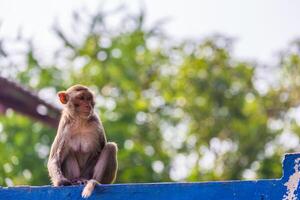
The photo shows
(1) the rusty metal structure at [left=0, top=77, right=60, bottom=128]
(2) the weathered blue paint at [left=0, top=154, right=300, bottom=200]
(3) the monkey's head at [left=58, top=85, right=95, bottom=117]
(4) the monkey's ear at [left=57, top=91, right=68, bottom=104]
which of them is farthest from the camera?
(1) the rusty metal structure at [left=0, top=77, right=60, bottom=128]

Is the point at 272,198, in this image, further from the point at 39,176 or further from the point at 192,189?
the point at 39,176

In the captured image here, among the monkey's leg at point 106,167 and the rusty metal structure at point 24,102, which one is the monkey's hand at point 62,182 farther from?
the rusty metal structure at point 24,102

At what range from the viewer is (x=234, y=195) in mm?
5852

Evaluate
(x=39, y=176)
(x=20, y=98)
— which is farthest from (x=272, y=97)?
(x=20, y=98)

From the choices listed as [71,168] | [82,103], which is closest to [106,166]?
[71,168]

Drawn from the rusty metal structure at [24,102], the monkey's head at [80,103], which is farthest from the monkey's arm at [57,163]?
the rusty metal structure at [24,102]

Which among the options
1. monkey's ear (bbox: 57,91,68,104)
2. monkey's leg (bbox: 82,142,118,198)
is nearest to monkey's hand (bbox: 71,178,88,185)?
monkey's leg (bbox: 82,142,118,198)

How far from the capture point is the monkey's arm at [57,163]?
726 cm

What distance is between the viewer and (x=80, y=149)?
7754mm

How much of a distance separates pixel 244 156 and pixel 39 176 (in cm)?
550

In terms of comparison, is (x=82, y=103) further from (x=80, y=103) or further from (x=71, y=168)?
(x=71, y=168)

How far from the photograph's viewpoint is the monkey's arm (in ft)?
23.8

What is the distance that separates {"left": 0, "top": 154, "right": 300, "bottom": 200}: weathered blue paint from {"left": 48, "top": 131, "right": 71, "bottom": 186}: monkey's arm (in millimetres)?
846

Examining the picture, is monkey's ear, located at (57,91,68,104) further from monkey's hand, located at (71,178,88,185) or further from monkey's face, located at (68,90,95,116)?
monkey's hand, located at (71,178,88,185)
